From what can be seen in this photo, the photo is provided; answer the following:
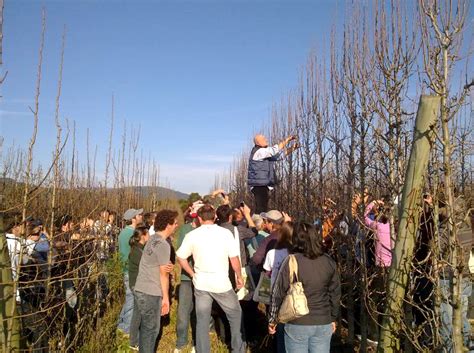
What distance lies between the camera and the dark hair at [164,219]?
446 cm

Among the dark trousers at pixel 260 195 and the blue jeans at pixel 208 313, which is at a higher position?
the dark trousers at pixel 260 195

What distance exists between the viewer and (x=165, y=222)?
4.48 metres

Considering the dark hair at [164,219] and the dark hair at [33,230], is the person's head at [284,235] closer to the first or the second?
the dark hair at [164,219]

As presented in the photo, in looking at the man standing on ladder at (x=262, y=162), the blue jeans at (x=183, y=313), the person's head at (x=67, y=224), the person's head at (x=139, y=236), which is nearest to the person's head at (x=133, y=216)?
the person's head at (x=139, y=236)

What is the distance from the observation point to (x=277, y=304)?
3.45m

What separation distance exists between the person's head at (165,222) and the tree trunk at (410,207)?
8.53 feet

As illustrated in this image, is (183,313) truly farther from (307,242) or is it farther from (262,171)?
(262,171)

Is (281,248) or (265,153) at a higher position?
(265,153)

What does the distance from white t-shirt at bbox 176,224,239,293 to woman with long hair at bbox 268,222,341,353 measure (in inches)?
35.2

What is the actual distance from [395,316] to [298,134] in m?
5.97

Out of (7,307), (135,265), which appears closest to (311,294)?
(7,307)

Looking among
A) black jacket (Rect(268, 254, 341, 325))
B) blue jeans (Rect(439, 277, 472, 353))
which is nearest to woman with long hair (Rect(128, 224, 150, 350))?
black jacket (Rect(268, 254, 341, 325))

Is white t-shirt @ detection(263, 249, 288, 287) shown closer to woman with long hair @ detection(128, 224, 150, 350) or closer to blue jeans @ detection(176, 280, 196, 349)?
blue jeans @ detection(176, 280, 196, 349)

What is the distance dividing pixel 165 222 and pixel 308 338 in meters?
2.01
